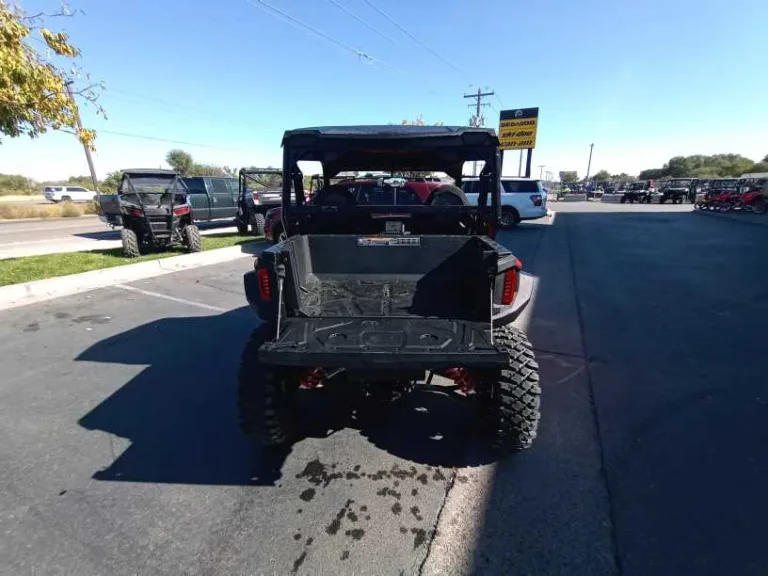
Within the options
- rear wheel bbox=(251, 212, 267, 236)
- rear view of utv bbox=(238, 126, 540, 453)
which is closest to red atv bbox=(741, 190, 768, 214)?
rear wheel bbox=(251, 212, 267, 236)

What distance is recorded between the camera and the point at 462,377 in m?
2.67

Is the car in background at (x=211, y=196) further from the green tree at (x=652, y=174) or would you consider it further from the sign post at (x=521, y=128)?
the green tree at (x=652, y=174)

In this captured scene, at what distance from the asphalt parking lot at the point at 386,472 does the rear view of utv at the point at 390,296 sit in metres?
0.35

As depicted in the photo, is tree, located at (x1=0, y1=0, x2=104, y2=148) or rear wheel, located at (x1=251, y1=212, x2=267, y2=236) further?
rear wheel, located at (x1=251, y1=212, x2=267, y2=236)

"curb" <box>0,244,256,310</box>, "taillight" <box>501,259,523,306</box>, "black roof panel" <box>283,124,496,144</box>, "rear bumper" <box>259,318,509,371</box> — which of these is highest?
"black roof panel" <box>283,124,496,144</box>

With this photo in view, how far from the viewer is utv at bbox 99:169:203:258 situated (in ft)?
29.5

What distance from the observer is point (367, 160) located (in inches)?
156

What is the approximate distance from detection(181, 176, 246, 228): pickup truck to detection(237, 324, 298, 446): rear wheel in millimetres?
13340

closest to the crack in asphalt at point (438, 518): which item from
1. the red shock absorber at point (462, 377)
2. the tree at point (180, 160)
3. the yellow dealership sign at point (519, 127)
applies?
the red shock absorber at point (462, 377)

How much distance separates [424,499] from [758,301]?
22.3 feet

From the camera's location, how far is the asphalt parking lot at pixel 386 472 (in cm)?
195

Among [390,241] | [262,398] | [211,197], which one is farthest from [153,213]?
[262,398]

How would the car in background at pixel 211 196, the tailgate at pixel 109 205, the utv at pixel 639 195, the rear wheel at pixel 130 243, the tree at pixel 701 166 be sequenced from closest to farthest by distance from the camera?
1. the rear wheel at pixel 130 243
2. the tailgate at pixel 109 205
3. the car in background at pixel 211 196
4. the utv at pixel 639 195
5. the tree at pixel 701 166

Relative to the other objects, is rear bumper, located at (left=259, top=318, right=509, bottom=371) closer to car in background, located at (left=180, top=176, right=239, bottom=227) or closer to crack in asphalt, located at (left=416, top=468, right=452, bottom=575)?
crack in asphalt, located at (left=416, top=468, right=452, bottom=575)
